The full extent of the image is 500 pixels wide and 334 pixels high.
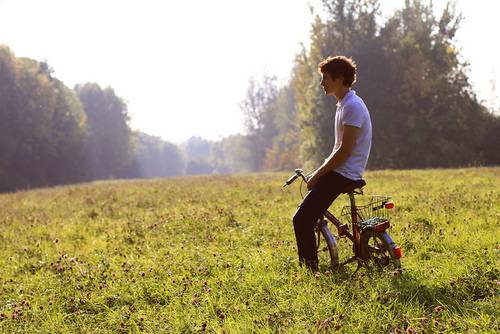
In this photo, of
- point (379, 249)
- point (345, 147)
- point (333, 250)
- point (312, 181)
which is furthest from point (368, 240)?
point (345, 147)

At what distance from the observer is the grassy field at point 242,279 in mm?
4578

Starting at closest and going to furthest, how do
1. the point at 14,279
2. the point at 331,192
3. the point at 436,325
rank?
the point at 436,325 → the point at 331,192 → the point at 14,279

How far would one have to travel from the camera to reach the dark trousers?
5168 mm

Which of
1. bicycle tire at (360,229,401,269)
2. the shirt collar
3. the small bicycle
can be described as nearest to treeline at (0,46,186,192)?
the small bicycle

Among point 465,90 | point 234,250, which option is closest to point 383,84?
Result: point 465,90

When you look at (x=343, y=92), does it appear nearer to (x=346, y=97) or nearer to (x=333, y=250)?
(x=346, y=97)

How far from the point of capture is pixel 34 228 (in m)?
11.8

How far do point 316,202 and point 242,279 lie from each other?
1709 mm

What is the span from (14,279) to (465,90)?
35340mm

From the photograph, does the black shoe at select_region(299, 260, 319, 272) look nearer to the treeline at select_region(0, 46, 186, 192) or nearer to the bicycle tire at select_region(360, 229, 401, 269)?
the bicycle tire at select_region(360, 229, 401, 269)

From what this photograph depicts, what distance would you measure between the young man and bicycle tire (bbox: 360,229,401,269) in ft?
2.23

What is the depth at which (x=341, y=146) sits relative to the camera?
195 inches

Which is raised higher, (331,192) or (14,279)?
(331,192)

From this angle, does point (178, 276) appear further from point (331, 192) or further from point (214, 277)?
point (331, 192)
